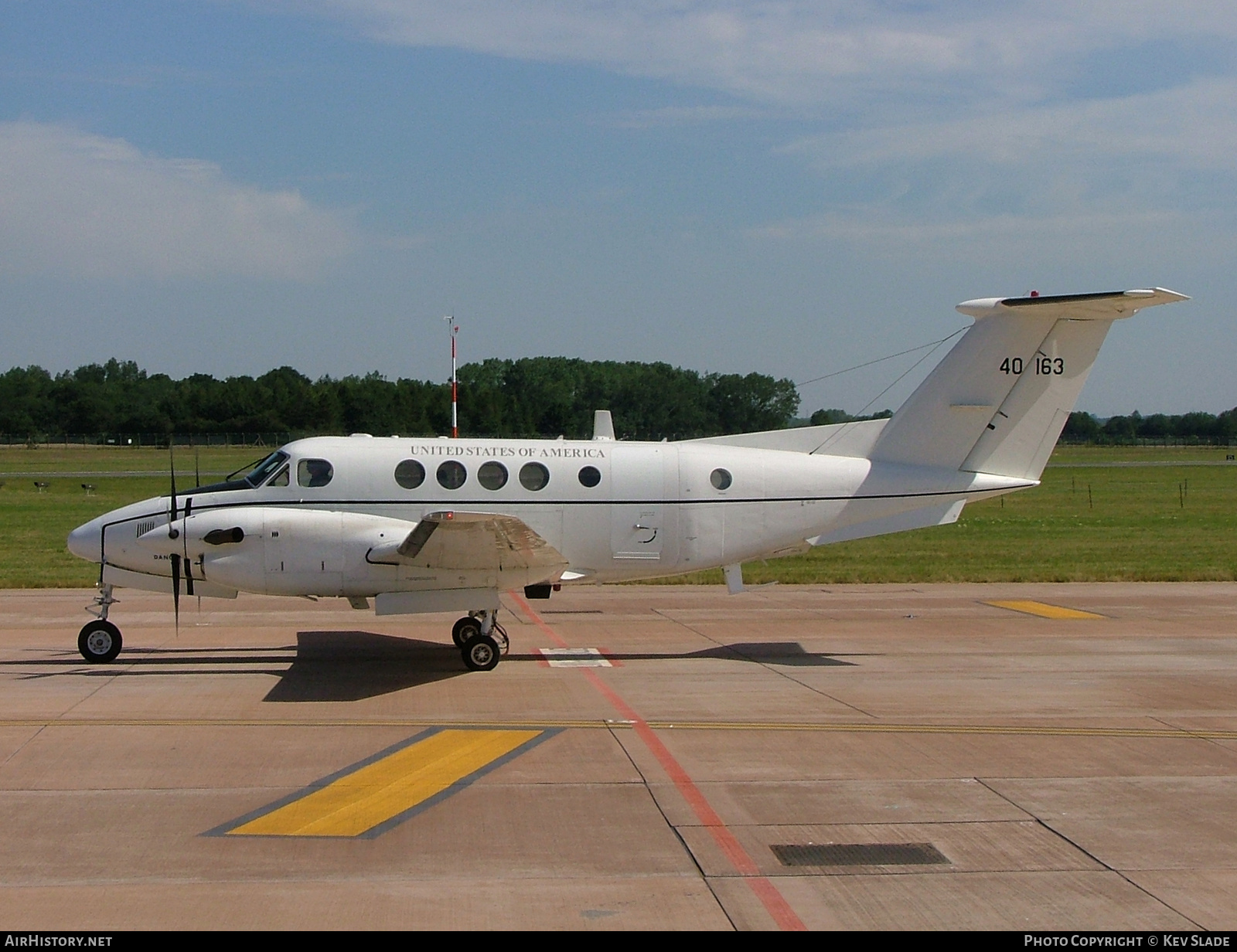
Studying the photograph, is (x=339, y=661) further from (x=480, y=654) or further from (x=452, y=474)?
(x=452, y=474)

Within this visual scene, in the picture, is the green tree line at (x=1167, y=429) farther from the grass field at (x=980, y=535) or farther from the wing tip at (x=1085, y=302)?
the wing tip at (x=1085, y=302)

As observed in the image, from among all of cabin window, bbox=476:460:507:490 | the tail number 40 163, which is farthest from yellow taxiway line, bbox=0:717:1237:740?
the tail number 40 163

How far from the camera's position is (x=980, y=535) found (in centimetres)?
3456

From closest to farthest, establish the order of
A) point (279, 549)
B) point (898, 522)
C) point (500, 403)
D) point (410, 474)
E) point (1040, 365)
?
point (279, 549), point (410, 474), point (1040, 365), point (898, 522), point (500, 403)

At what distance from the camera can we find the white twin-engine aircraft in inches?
547

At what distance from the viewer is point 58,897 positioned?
6621mm

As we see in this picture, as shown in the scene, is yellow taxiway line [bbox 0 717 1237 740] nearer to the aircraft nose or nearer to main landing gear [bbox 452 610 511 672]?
main landing gear [bbox 452 610 511 672]

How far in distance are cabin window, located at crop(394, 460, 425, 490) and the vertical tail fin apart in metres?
5.99

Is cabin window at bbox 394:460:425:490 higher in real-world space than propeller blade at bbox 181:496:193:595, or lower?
higher

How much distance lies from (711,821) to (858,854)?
113 cm

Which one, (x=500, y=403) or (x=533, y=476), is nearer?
(x=533, y=476)

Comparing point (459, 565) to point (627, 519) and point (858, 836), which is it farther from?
point (858, 836)

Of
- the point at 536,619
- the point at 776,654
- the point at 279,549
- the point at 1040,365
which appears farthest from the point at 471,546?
the point at 1040,365
